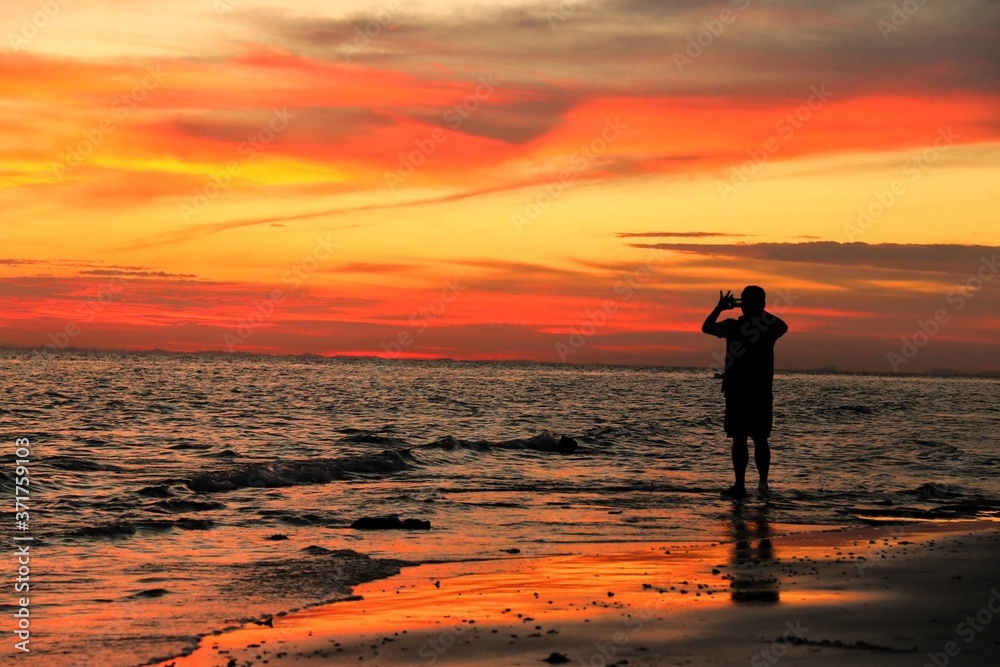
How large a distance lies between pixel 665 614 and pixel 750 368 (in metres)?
6.42

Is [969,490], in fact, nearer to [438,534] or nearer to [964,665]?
[438,534]

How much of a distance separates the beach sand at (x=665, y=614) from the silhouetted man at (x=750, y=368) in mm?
3315

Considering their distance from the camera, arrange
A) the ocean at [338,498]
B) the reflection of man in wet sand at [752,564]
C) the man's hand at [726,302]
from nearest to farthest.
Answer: the reflection of man in wet sand at [752,564] → the ocean at [338,498] → the man's hand at [726,302]

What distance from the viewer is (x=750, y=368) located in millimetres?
12195

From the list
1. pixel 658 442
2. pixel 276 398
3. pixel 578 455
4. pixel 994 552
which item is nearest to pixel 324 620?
pixel 994 552

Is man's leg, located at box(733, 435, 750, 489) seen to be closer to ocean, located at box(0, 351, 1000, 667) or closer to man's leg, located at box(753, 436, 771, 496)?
man's leg, located at box(753, 436, 771, 496)

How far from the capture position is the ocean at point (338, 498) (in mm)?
7297

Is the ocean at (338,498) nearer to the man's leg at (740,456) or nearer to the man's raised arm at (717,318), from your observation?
the man's leg at (740,456)

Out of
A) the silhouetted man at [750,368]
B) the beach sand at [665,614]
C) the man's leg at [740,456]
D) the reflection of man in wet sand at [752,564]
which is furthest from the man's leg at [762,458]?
the beach sand at [665,614]

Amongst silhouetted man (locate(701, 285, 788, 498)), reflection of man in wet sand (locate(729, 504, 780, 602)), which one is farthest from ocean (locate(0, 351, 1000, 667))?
silhouetted man (locate(701, 285, 788, 498))

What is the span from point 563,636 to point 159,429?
22.6m

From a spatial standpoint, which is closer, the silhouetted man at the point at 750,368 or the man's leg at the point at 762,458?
the silhouetted man at the point at 750,368

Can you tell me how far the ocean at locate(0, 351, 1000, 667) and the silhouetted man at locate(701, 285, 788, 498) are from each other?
912 mm

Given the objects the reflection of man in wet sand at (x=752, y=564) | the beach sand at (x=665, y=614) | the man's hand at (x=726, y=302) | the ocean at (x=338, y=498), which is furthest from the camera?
the man's hand at (x=726, y=302)
